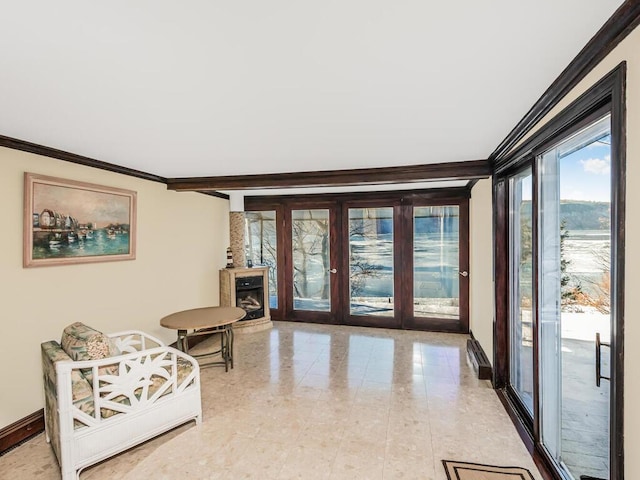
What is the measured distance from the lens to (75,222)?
2959 millimetres

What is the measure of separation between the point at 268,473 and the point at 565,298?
2135 mm

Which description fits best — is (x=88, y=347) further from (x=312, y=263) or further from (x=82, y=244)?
(x=312, y=263)

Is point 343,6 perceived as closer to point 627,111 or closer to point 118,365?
point 627,111

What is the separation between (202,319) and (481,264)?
3.30m

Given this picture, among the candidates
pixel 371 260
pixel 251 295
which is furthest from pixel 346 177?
pixel 251 295

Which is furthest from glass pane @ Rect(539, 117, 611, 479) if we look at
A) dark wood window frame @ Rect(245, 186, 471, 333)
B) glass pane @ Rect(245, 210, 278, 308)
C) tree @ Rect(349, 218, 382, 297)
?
glass pane @ Rect(245, 210, 278, 308)

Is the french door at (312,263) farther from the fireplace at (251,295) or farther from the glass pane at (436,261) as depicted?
the glass pane at (436,261)

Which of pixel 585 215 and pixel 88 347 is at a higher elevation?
pixel 585 215

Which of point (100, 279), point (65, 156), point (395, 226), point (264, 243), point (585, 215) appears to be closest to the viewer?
point (585, 215)

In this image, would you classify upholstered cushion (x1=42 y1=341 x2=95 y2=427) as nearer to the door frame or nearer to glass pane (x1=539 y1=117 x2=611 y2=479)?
glass pane (x1=539 y1=117 x2=611 y2=479)

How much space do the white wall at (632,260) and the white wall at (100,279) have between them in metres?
3.69

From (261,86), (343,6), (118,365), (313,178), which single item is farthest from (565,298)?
(118,365)

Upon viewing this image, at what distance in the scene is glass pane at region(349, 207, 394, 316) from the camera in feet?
17.4

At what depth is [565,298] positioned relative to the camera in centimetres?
189
